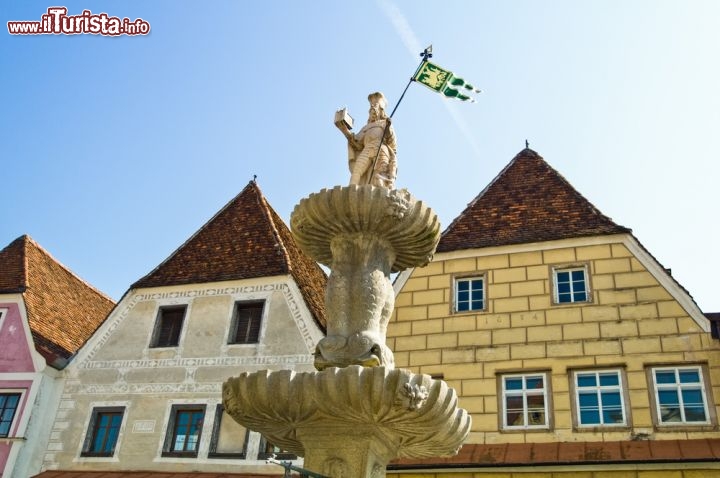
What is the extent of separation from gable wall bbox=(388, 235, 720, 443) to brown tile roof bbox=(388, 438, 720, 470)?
8.6 inches

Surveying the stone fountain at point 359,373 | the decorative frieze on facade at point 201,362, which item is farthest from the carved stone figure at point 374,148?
the decorative frieze on facade at point 201,362

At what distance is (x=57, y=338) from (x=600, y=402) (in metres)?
13.2

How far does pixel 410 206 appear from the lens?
7.04m

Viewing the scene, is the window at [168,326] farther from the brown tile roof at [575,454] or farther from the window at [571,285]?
the window at [571,285]

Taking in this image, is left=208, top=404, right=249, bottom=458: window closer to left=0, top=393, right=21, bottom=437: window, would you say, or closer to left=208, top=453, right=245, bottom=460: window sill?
left=208, top=453, right=245, bottom=460: window sill

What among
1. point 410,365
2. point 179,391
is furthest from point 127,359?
point 410,365

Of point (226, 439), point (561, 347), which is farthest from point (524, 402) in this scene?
point (226, 439)

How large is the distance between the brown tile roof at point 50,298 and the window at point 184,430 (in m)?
3.54

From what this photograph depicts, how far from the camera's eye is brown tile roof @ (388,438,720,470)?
10977mm

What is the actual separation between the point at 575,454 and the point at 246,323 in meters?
7.75

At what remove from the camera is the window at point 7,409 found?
16266 mm

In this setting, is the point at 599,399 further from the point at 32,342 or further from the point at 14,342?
the point at 14,342

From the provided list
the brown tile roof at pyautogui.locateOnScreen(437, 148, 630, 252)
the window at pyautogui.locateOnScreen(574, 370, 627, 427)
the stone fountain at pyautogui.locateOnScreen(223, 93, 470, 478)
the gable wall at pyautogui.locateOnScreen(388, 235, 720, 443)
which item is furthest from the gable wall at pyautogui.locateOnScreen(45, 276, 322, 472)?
the stone fountain at pyautogui.locateOnScreen(223, 93, 470, 478)

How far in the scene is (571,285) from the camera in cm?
1363
